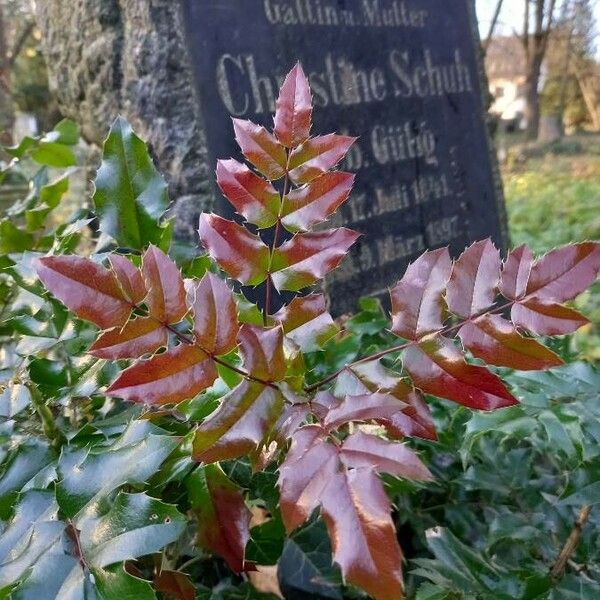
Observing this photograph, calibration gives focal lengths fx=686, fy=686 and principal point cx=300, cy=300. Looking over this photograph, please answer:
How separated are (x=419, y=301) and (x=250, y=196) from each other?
0.19 m

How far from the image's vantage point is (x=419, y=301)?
1.92ft

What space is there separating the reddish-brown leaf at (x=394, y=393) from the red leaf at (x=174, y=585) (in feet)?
0.86

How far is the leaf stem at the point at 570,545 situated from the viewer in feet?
2.78

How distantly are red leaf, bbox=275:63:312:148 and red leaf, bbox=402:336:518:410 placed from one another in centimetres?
24

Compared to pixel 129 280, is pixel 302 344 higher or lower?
lower

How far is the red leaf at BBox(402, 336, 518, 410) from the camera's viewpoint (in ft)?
1.79

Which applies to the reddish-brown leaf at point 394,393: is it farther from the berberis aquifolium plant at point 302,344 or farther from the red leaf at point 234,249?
the red leaf at point 234,249

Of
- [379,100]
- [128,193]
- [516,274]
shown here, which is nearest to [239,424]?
[516,274]

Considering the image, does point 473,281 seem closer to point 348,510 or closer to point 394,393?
point 394,393

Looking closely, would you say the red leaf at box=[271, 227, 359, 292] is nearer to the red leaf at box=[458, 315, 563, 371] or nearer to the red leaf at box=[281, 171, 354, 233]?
the red leaf at box=[281, 171, 354, 233]

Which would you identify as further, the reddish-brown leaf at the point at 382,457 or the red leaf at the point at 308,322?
the red leaf at the point at 308,322

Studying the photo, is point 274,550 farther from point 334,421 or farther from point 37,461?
point 334,421

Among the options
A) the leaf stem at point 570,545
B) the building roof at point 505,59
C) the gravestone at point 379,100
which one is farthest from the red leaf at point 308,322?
the building roof at point 505,59

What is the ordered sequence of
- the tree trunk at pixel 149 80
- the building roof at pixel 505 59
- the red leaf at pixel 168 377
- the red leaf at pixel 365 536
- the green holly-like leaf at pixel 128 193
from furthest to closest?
the building roof at pixel 505 59, the tree trunk at pixel 149 80, the green holly-like leaf at pixel 128 193, the red leaf at pixel 168 377, the red leaf at pixel 365 536
